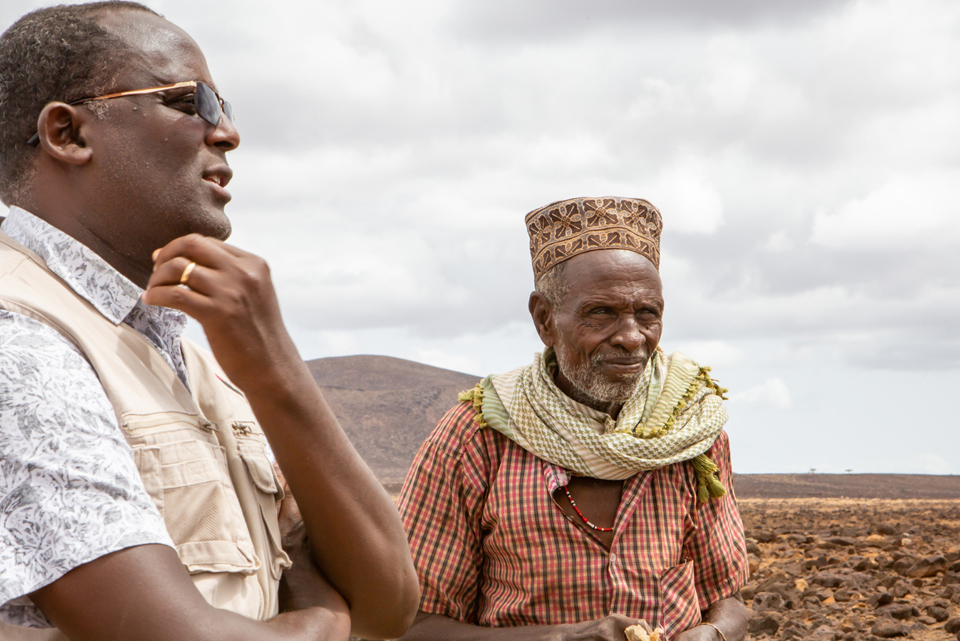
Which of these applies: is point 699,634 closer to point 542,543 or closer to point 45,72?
point 542,543

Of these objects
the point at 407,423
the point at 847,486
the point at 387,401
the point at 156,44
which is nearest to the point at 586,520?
the point at 156,44

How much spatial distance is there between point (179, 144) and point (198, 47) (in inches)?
10.3

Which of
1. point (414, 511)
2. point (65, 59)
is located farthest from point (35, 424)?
point (414, 511)

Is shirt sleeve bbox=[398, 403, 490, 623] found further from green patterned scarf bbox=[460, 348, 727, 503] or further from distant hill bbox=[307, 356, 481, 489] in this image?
distant hill bbox=[307, 356, 481, 489]

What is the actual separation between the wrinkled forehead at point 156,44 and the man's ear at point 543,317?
1893mm

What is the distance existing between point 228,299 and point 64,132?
0.54 metres

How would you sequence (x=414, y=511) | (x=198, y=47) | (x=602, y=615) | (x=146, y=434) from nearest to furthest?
(x=146, y=434), (x=198, y=47), (x=602, y=615), (x=414, y=511)

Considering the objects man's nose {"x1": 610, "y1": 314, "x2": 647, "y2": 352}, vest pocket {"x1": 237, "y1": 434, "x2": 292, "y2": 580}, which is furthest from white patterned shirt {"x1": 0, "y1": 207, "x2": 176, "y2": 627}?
man's nose {"x1": 610, "y1": 314, "x2": 647, "y2": 352}

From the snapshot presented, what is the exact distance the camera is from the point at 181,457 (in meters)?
1.62

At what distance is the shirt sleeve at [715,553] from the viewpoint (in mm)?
3426

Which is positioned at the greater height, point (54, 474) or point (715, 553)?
point (54, 474)

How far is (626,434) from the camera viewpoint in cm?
333

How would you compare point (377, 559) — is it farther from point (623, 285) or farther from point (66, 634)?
point (623, 285)

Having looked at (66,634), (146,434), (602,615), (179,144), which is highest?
(179,144)
